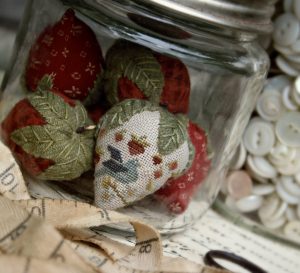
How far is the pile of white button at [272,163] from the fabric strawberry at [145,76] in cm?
16

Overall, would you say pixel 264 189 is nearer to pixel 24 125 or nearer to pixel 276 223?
pixel 276 223

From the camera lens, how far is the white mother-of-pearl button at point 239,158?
0.61m

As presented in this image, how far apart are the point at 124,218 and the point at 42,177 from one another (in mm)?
103

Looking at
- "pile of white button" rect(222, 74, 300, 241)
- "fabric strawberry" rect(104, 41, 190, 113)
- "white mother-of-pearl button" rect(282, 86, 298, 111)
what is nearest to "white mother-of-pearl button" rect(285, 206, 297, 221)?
"pile of white button" rect(222, 74, 300, 241)

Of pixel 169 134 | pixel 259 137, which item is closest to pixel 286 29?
pixel 259 137

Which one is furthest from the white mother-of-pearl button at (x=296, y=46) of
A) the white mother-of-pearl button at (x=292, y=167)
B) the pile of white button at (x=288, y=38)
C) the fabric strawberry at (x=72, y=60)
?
the fabric strawberry at (x=72, y=60)

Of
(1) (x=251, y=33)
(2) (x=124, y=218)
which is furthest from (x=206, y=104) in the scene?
(2) (x=124, y=218)

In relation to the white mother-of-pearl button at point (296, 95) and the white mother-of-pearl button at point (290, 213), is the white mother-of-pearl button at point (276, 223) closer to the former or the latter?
the white mother-of-pearl button at point (290, 213)

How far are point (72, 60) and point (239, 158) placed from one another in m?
0.23

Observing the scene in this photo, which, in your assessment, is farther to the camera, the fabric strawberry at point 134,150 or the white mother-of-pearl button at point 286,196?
Result: the white mother-of-pearl button at point 286,196

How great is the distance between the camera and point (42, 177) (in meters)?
0.46

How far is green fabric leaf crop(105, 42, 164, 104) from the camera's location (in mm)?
460

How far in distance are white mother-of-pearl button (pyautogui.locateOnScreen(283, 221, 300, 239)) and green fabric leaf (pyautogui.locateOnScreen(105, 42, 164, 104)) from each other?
0.23 metres

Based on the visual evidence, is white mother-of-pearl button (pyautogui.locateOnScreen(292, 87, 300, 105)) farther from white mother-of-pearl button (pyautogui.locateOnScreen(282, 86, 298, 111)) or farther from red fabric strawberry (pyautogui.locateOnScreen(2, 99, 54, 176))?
red fabric strawberry (pyautogui.locateOnScreen(2, 99, 54, 176))
